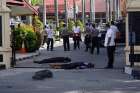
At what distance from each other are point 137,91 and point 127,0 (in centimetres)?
607

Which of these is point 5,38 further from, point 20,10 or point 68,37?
point 68,37

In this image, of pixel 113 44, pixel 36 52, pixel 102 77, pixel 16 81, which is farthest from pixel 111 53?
pixel 36 52

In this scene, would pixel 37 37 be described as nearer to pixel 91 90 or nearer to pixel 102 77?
pixel 102 77

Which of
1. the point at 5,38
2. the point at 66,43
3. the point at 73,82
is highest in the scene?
the point at 5,38

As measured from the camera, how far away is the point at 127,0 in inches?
808

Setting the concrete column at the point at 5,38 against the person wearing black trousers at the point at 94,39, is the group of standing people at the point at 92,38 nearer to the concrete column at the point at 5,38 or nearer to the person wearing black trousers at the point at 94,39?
the person wearing black trousers at the point at 94,39

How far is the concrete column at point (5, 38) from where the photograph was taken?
21.5m

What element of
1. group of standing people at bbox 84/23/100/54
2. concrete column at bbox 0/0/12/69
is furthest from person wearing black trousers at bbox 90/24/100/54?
concrete column at bbox 0/0/12/69

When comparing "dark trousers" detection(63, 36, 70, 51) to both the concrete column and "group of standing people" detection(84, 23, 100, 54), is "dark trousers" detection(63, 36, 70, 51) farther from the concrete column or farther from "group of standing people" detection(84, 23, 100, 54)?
the concrete column

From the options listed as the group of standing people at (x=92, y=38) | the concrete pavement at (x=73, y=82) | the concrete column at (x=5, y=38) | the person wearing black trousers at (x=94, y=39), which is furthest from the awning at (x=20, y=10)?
the concrete pavement at (x=73, y=82)

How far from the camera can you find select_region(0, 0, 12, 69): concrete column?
70.7ft

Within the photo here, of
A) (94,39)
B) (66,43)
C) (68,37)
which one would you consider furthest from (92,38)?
(66,43)

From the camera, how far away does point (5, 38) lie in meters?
21.8

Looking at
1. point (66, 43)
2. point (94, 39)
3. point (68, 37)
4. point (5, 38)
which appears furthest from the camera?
point (66, 43)
